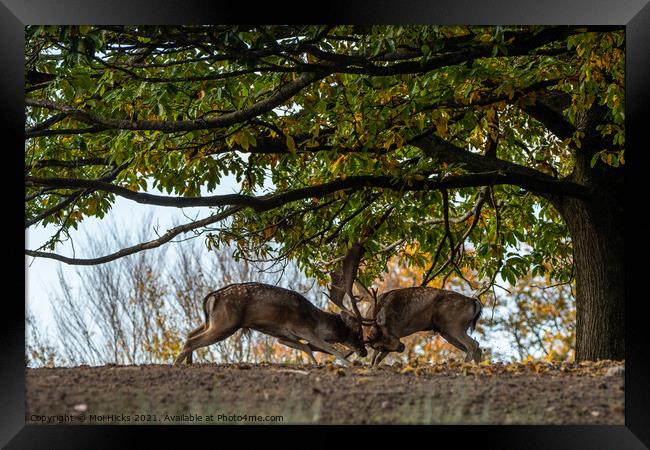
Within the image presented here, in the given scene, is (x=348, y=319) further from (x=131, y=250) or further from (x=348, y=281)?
(x=131, y=250)

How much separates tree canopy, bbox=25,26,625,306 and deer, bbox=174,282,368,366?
991mm

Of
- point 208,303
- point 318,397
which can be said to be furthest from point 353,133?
point 318,397

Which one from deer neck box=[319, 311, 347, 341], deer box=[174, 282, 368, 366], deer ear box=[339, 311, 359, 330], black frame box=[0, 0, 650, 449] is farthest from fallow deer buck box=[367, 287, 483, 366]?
black frame box=[0, 0, 650, 449]

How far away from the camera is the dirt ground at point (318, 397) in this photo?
7.18 metres

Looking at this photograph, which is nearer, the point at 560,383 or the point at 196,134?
the point at 560,383

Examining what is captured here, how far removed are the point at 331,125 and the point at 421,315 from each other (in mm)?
2702

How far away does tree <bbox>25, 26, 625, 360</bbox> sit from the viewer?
9352 mm

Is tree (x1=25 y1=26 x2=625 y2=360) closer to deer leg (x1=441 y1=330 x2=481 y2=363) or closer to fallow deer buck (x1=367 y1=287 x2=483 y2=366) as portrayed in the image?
Answer: fallow deer buck (x1=367 y1=287 x2=483 y2=366)

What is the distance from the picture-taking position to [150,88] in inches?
435

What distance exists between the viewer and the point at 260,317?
35.3ft
